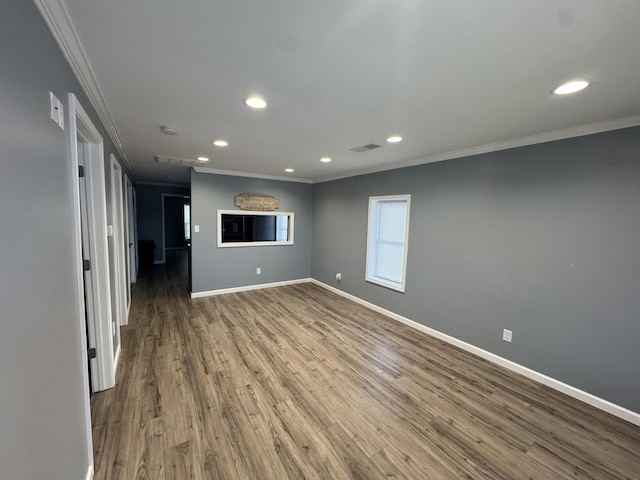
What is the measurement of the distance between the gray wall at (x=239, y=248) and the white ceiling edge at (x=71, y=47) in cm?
258

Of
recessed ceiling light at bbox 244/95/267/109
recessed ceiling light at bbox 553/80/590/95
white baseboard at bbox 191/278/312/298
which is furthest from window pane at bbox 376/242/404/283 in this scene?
recessed ceiling light at bbox 244/95/267/109

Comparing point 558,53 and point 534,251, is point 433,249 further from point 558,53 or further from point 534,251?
point 558,53

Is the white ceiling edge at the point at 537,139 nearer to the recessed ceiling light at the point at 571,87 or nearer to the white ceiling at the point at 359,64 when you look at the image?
the white ceiling at the point at 359,64

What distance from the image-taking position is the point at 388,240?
13.9 feet

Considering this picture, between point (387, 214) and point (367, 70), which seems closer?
point (367, 70)

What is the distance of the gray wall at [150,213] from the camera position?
296 inches

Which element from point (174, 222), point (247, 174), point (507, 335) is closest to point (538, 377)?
point (507, 335)

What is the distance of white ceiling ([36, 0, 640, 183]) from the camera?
1.06 metres

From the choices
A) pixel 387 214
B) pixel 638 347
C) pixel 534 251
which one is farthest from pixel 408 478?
pixel 387 214

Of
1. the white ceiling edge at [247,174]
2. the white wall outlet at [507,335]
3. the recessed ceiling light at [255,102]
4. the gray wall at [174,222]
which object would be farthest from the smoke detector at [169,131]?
the gray wall at [174,222]

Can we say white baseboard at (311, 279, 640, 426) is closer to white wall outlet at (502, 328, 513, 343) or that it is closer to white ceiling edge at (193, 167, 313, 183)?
white wall outlet at (502, 328, 513, 343)

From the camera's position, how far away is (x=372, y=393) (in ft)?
7.54

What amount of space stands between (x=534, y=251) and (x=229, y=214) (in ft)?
15.1

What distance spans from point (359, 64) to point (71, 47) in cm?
146
